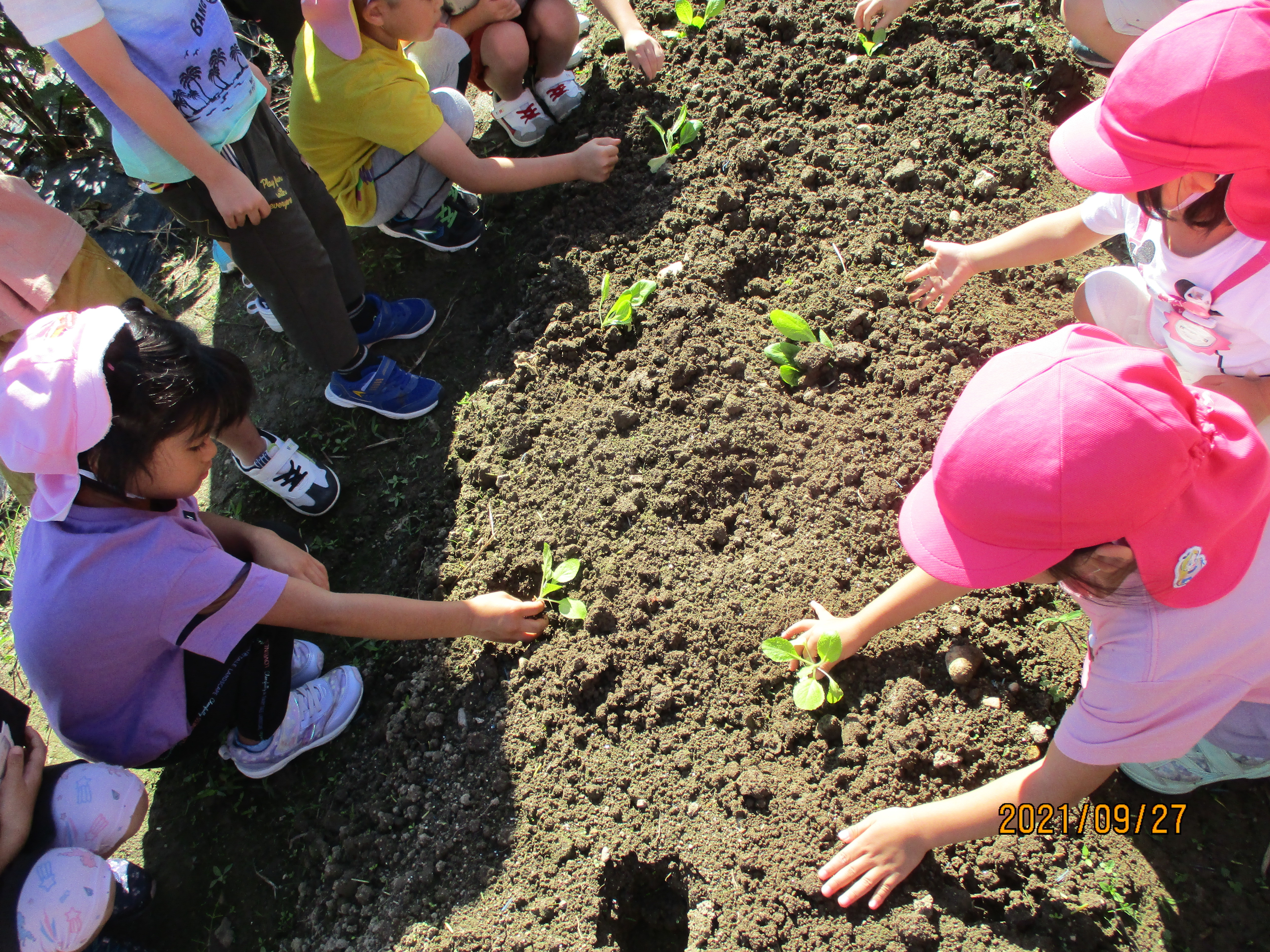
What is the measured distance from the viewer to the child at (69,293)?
2.25 metres

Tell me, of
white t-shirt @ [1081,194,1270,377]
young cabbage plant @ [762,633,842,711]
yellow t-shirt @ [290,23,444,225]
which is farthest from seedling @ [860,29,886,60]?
young cabbage plant @ [762,633,842,711]

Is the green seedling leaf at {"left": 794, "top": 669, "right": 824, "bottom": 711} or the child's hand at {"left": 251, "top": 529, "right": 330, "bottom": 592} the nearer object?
the green seedling leaf at {"left": 794, "top": 669, "right": 824, "bottom": 711}

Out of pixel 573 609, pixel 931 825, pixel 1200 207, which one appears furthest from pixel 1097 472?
pixel 573 609

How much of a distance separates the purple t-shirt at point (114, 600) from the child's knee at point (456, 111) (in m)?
1.89

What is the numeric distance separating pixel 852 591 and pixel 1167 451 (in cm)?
96

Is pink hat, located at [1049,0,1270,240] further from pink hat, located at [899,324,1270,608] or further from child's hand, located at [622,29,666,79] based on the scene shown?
child's hand, located at [622,29,666,79]

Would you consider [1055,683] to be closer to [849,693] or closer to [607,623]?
[849,693]

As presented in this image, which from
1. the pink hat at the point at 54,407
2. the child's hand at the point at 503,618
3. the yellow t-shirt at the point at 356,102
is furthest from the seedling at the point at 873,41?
the pink hat at the point at 54,407

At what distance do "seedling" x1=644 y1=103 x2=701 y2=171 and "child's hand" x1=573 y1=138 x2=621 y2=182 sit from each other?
17 cm

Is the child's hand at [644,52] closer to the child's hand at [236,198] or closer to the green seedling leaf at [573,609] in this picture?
the child's hand at [236,198]

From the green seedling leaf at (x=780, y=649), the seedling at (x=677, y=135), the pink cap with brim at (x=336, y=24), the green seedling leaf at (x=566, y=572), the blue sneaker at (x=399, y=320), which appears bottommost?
the green seedling leaf at (x=780, y=649)

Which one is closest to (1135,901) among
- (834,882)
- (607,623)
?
(834,882)

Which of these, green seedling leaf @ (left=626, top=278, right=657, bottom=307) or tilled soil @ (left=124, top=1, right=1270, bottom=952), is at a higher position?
green seedling leaf @ (left=626, top=278, right=657, bottom=307)

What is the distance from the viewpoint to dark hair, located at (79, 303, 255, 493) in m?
1.78
